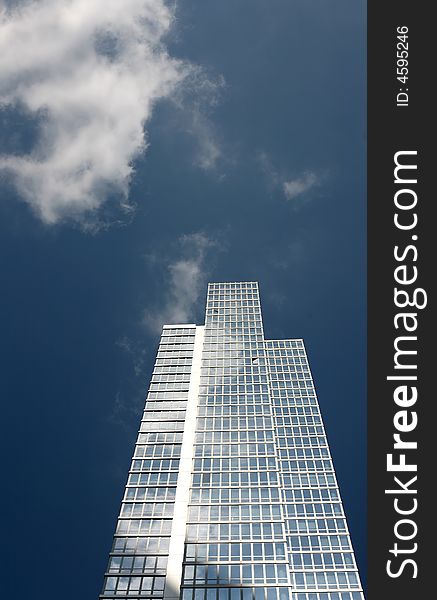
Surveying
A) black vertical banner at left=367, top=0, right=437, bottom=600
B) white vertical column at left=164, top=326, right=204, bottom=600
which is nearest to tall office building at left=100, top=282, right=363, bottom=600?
white vertical column at left=164, top=326, right=204, bottom=600

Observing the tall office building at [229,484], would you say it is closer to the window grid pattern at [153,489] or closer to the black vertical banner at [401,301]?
the window grid pattern at [153,489]

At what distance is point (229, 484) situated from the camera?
9256 centimetres

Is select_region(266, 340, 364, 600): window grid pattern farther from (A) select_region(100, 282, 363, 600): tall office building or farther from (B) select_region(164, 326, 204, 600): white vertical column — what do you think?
(B) select_region(164, 326, 204, 600): white vertical column

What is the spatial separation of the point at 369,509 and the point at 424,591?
3.93m

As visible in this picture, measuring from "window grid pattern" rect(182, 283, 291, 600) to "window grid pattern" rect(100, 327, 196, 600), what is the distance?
418 centimetres

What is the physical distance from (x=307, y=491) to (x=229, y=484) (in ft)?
81.2

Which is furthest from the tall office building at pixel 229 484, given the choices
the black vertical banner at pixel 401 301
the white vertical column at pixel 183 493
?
the black vertical banner at pixel 401 301

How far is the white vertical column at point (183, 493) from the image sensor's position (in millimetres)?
77375

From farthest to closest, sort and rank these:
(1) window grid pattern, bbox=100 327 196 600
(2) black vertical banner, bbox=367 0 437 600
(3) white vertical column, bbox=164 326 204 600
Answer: (1) window grid pattern, bbox=100 327 196 600, (3) white vertical column, bbox=164 326 204 600, (2) black vertical banner, bbox=367 0 437 600

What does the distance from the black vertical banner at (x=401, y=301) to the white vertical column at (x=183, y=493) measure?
190ft

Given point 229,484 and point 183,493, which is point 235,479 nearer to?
point 229,484

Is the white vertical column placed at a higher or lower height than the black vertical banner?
higher

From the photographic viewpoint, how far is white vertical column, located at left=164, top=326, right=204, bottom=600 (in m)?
77.4

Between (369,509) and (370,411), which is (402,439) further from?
(369,509)
